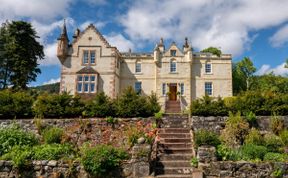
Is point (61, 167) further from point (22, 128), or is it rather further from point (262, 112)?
point (262, 112)

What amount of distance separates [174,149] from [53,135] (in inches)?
253

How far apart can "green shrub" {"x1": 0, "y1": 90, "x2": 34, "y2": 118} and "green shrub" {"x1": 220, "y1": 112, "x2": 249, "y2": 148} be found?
473 inches

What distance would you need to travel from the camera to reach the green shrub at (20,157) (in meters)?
11.6

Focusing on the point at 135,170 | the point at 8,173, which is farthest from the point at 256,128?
the point at 8,173

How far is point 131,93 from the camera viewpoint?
62.5 feet

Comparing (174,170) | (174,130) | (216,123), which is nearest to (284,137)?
(216,123)

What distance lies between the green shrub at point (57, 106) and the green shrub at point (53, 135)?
6.73ft

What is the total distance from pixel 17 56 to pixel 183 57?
65.0 feet

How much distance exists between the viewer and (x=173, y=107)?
32.5 metres

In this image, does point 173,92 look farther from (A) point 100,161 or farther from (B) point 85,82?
(A) point 100,161

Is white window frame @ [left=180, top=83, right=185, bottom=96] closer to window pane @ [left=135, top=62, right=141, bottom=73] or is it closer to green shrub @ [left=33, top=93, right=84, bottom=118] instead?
window pane @ [left=135, top=62, right=141, bottom=73]

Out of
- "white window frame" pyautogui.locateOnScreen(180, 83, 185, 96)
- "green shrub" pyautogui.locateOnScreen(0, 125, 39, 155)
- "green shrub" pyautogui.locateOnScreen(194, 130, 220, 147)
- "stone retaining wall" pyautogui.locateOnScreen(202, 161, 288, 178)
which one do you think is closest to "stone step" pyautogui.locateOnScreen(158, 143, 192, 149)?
"green shrub" pyautogui.locateOnScreen(194, 130, 220, 147)

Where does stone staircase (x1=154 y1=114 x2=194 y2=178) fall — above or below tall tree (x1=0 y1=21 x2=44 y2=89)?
below

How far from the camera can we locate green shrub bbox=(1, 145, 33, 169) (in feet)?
38.1
